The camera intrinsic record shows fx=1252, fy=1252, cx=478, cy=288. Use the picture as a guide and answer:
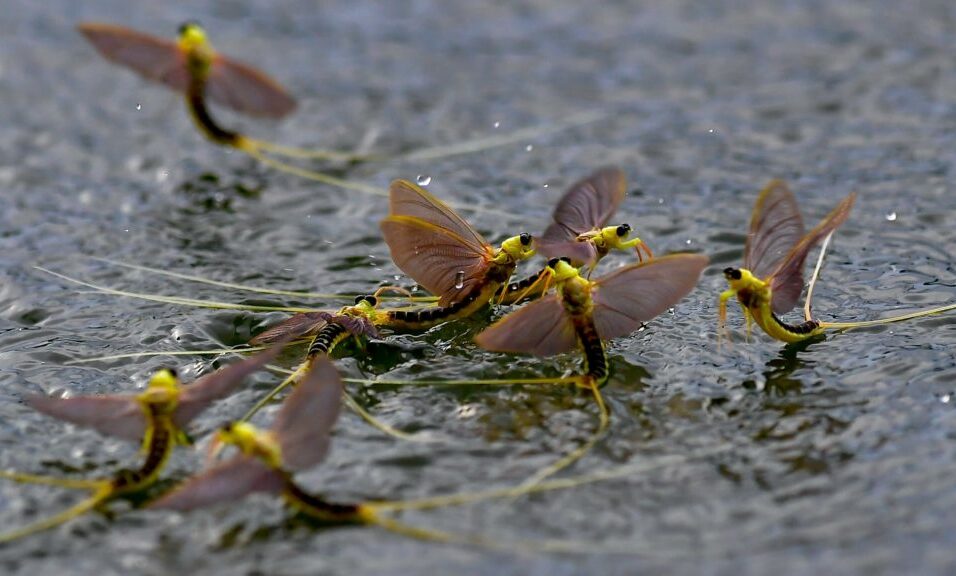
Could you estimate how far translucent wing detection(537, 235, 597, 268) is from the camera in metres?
5.02

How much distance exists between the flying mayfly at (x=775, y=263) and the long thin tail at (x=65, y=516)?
245cm

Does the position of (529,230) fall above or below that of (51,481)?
above

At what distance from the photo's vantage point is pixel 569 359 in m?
5.31

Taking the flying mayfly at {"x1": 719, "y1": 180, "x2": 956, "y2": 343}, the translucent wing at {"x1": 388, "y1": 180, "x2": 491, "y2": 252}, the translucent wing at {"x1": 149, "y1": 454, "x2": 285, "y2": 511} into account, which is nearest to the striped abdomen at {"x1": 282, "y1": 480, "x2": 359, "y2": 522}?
the translucent wing at {"x1": 149, "y1": 454, "x2": 285, "y2": 511}

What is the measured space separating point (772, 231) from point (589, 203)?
837mm

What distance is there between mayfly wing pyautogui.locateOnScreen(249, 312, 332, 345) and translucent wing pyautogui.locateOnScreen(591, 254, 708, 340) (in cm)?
124

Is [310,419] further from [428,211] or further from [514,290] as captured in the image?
[514,290]

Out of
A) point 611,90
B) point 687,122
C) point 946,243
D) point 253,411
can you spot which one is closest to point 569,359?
point 253,411

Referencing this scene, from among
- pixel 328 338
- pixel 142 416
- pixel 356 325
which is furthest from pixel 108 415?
pixel 356 325

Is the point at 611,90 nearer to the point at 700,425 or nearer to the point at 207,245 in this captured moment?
the point at 207,245

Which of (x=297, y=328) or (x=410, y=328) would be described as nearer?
(x=297, y=328)

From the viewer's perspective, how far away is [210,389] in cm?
430

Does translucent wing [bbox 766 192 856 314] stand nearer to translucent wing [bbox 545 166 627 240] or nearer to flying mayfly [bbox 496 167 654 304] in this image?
flying mayfly [bbox 496 167 654 304]

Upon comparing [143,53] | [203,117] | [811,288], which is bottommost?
[811,288]
